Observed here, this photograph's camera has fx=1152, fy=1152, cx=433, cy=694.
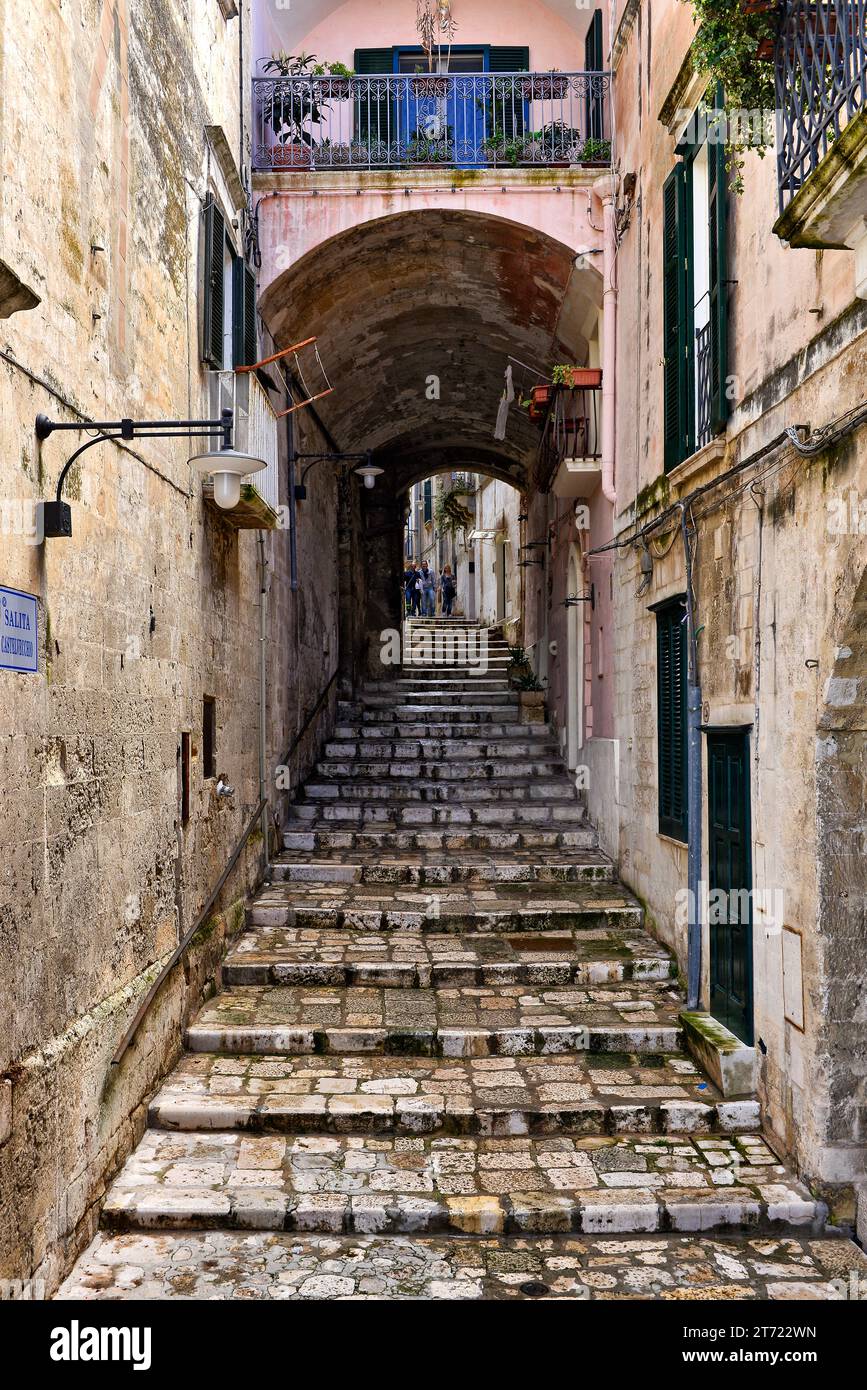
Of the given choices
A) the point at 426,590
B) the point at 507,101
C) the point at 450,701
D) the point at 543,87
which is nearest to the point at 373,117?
the point at 507,101

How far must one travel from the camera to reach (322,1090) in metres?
6.97

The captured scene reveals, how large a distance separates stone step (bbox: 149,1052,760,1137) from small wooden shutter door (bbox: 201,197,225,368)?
16.2ft

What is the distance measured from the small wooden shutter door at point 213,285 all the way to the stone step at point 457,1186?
533cm

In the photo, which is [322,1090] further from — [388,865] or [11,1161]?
[388,865]

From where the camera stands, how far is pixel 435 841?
38.8ft

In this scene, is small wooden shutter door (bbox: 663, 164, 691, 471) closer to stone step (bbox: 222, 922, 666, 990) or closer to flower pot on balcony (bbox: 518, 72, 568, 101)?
flower pot on balcony (bbox: 518, 72, 568, 101)

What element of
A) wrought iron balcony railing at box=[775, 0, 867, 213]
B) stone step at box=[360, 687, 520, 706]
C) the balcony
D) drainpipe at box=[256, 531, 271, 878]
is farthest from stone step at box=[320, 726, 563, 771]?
the balcony

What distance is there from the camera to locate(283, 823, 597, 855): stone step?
11812mm

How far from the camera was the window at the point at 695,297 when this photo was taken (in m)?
7.32

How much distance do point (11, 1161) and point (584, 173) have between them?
33.3 feet

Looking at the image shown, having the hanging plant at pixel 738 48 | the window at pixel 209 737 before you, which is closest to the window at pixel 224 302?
the window at pixel 209 737

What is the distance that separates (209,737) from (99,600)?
2984mm

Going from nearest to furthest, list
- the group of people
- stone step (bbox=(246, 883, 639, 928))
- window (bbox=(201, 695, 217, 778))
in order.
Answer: window (bbox=(201, 695, 217, 778)) < stone step (bbox=(246, 883, 639, 928)) < the group of people

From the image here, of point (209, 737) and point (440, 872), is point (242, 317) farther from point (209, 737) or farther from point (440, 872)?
point (440, 872)
